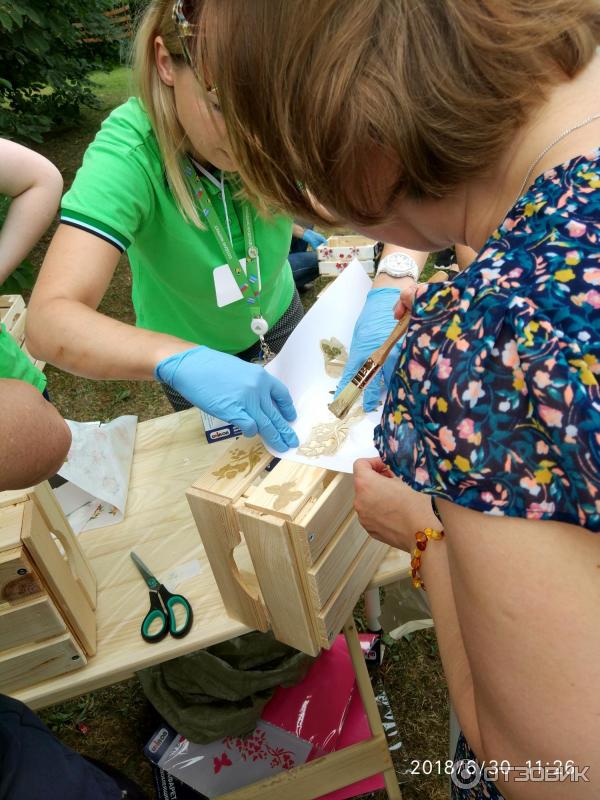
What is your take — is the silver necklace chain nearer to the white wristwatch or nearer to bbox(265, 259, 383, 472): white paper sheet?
bbox(265, 259, 383, 472): white paper sheet

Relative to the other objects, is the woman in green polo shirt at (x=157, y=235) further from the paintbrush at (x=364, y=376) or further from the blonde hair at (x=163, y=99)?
the paintbrush at (x=364, y=376)

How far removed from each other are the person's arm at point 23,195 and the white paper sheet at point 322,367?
1.06 metres

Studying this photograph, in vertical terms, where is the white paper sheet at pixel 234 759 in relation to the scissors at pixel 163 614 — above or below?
below

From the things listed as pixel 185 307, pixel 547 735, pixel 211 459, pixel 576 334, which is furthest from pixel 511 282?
pixel 185 307

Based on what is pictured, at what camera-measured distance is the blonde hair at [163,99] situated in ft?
3.54

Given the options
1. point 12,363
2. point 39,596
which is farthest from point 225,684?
point 12,363

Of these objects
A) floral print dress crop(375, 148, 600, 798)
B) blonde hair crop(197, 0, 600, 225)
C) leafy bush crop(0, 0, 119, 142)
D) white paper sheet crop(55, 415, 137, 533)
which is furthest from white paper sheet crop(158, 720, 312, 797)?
leafy bush crop(0, 0, 119, 142)

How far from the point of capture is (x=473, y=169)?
2.08 ft

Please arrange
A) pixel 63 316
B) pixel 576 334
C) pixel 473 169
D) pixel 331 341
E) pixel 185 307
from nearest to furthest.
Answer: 1. pixel 576 334
2. pixel 473 169
3. pixel 63 316
4. pixel 331 341
5. pixel 185 307

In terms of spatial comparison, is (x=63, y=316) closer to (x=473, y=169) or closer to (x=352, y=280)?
(x=352, y=280)

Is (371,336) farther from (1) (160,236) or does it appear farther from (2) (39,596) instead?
(2) (39,596)

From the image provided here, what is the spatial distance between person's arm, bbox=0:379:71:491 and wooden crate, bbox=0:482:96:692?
97 millimetres

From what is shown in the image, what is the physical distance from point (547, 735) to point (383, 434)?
12.4 inches

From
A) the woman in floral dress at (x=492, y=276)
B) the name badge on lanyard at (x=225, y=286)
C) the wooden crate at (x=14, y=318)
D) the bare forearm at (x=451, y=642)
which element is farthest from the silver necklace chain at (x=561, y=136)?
the wooden crate at (x=14, y=318)
